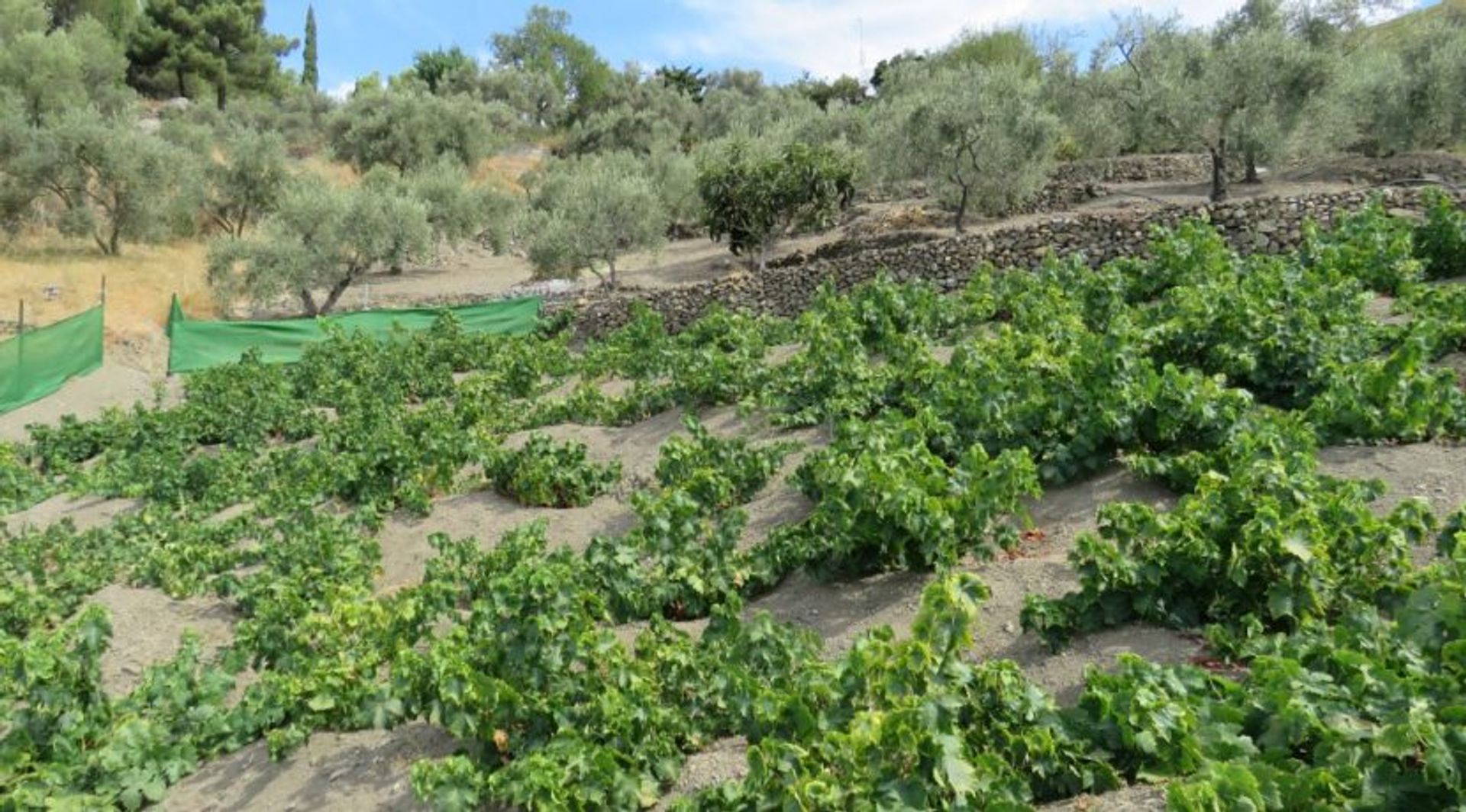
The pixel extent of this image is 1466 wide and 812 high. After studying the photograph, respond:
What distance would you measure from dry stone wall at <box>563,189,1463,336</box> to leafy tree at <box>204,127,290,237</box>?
14.7m

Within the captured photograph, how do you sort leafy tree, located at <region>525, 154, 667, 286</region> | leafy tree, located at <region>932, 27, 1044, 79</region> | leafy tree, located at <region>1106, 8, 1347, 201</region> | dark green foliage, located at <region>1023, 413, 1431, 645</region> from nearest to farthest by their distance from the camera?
dark green foliage, located at <region>1023, 413, 1431, 645</region>, leafy tree, located at <region>1106, 8, 1347, 201</region>, leafy tree, located at <region>525, 154, 667, 286</region>, leafy tree, located at <region>932, 27, 1044, 79</region>

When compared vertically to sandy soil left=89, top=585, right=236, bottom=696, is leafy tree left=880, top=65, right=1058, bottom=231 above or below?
above

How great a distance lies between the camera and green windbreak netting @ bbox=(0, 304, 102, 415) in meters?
15.8

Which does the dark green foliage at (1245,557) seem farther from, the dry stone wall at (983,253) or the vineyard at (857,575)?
the dry stone wall at (983,253)

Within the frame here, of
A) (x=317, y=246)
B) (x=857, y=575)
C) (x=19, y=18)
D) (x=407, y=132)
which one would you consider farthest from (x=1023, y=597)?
(x=19, y=18)

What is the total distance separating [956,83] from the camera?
25.5m

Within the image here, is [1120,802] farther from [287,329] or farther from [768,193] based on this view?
[768,193]

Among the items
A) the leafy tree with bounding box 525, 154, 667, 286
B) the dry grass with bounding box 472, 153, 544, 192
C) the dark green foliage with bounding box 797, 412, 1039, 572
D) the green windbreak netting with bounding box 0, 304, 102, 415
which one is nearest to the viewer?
the dark green foliage with bounding box 797, 412, 1039, 572

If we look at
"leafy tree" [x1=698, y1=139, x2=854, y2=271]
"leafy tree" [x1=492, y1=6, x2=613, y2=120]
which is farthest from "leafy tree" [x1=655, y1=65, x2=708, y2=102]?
"leafy tree" [x1=698, y1=139, x2=854, y2=271]

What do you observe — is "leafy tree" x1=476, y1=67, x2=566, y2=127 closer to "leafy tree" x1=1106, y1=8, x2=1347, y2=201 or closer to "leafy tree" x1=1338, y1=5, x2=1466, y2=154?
"leafy tree" x1=1106, y1=8, x2=1347, y2=201

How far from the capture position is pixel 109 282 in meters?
23.6

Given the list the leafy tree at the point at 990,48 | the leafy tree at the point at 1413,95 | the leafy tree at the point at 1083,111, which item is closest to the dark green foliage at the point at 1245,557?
the leafy tree at the point at 1413,95

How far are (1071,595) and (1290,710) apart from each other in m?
1.87

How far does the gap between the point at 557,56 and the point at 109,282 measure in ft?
→ 190
